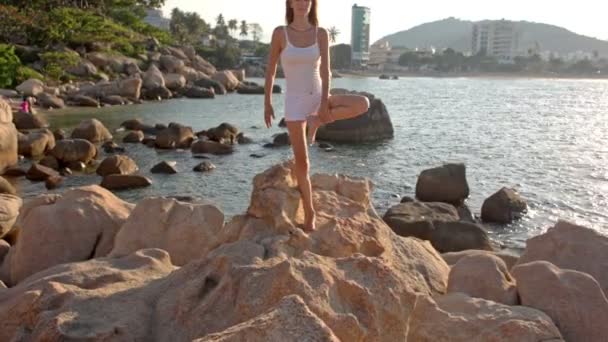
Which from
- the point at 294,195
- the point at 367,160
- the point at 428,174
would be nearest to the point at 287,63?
the point at 294,195

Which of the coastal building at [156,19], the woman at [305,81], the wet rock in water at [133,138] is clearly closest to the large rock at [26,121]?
the wet rock in water at [133,138]

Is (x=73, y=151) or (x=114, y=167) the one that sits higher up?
(x=73, y=151)

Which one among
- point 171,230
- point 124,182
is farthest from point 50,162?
point 171,230

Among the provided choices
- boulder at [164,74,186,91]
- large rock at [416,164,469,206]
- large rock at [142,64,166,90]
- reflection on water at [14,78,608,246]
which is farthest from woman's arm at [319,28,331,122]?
boulder at [164,74,186,91]

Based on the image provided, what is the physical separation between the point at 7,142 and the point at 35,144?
2.28m

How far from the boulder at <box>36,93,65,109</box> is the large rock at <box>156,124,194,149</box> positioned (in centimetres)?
1595

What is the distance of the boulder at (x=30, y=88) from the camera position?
41312mm

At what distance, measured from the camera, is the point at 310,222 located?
6.11m

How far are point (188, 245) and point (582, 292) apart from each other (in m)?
4.56

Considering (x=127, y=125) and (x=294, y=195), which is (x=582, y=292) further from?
(x=127, y=125)

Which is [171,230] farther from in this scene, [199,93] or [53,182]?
[199,93]

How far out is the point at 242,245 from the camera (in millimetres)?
5562

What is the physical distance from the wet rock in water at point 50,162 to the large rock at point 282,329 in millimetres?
18700

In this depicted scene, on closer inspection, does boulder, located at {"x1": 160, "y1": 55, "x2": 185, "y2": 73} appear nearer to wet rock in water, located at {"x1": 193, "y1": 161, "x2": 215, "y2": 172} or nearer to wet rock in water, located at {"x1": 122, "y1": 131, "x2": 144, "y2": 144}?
wet rock in water, located at {"x1": 122, "y1": 131, "x2": 144, "y2": 144}
